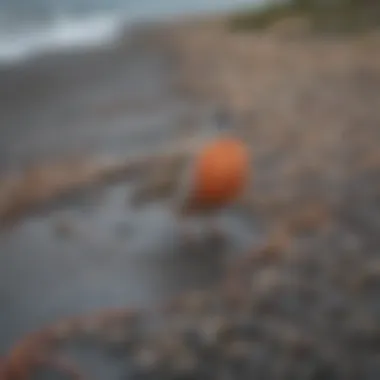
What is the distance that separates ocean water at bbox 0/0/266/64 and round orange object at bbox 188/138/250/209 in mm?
286

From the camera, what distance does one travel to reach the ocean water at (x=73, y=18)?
1014 mm

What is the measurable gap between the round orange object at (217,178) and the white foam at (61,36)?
0.28 m

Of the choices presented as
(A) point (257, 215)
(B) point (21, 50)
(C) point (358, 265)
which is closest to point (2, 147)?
(B) point (21, 50)

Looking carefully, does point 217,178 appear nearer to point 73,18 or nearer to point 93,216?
point 93,216

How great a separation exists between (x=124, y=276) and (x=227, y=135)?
22 centimetres

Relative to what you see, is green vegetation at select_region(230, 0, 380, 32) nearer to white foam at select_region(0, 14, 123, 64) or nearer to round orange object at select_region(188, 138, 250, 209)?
white foam at select_region(0, 14, 123, 64)

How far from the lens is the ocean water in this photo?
39.9 inches

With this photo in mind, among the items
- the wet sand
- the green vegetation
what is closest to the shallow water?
the wet sand

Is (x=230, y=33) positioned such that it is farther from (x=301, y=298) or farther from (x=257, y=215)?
(x=301, y=298)

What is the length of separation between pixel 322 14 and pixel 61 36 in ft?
1.11

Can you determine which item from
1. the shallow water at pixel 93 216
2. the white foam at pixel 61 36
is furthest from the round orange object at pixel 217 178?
the white foam at pixel 61 36

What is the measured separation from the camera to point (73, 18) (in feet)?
3.44

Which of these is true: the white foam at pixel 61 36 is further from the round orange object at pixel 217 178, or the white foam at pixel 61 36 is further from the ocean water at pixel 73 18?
the round orange object at pixel 217 178

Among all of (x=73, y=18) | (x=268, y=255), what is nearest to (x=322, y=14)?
(x=73, y=18)
